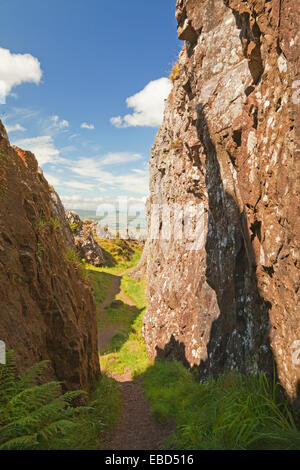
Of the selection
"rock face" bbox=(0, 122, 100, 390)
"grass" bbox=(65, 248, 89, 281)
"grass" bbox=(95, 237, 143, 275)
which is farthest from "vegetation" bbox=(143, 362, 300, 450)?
"grass" bbox=(95, 237, 143, 275)

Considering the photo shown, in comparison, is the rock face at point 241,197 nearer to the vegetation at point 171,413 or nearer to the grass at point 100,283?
the vegetation at point 171,413

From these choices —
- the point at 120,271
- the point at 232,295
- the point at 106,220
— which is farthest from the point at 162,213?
the point at 106,220

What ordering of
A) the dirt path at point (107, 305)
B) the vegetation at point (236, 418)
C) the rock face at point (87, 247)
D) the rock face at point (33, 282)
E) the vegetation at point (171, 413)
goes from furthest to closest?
the rock face at point (87, 247), the dirt path at point (107, 305), the rock face at point (33, 282), the vegetation at point (236, 418), the vegetation at point (171, 413)

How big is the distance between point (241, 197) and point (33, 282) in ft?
21.9

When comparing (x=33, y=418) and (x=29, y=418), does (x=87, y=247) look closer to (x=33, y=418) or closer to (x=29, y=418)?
(x=33, y=418)

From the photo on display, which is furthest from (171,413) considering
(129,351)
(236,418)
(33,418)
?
(129,351)

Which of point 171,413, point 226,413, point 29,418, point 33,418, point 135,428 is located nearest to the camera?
point 29,418

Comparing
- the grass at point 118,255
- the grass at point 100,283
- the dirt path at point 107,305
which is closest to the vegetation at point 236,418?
the dirt path at point 107,305

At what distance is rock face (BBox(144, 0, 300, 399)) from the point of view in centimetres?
572

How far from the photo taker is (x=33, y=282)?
285 inches

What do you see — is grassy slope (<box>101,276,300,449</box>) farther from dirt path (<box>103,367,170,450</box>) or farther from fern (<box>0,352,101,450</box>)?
fern (<box>0,352,101,450</box>)

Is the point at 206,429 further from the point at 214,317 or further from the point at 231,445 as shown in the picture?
the point at 214,317

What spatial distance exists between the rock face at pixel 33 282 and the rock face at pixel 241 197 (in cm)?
522

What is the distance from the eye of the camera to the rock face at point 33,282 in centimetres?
636
